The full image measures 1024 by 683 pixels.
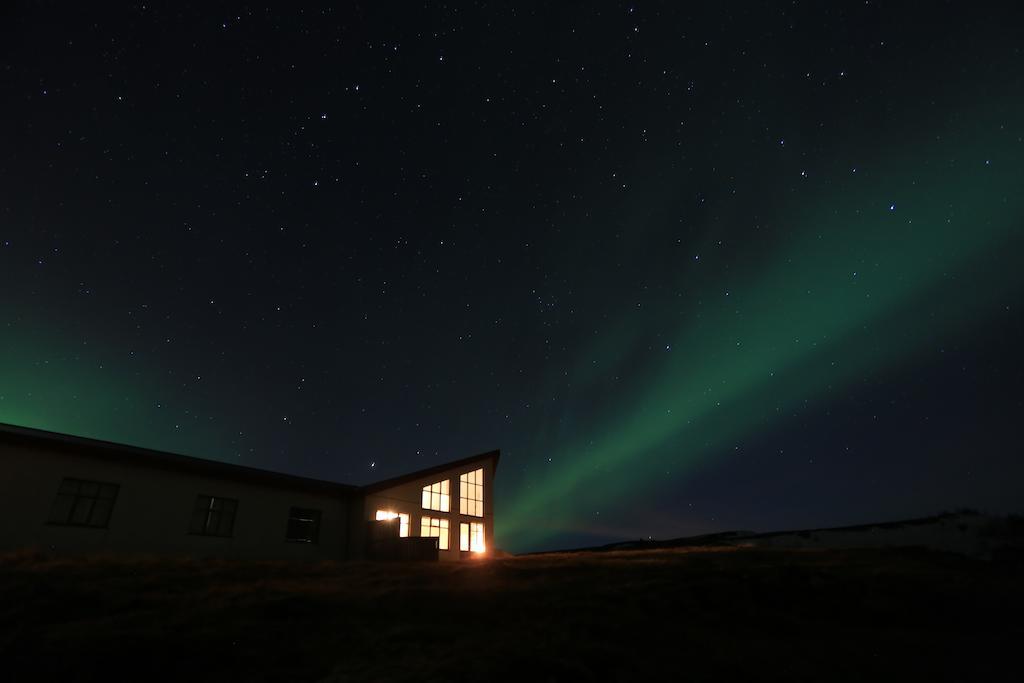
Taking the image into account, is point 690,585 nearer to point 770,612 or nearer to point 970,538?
point 770,612

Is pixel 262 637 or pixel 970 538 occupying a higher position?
pixel 970 538

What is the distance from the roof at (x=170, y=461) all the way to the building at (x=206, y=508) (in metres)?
0.04

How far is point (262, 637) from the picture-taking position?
9.63 meters

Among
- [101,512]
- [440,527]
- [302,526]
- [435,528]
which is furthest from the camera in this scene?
[440,527]

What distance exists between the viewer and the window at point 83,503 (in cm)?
1872

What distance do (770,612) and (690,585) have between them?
2.02 m

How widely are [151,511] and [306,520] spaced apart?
6.50m

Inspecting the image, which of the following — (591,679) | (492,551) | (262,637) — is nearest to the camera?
(591,679)

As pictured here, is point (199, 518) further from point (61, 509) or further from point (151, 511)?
point (61, 509)

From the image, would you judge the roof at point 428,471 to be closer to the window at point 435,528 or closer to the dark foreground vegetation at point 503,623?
the window at point 435,528

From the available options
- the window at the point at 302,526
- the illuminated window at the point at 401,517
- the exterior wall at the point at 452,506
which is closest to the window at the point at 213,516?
the window at the point at 302,526

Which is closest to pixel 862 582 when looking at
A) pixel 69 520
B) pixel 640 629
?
pixel 640 629

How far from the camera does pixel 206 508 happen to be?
22.3 meters

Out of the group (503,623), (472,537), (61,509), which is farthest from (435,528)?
(503,623)
